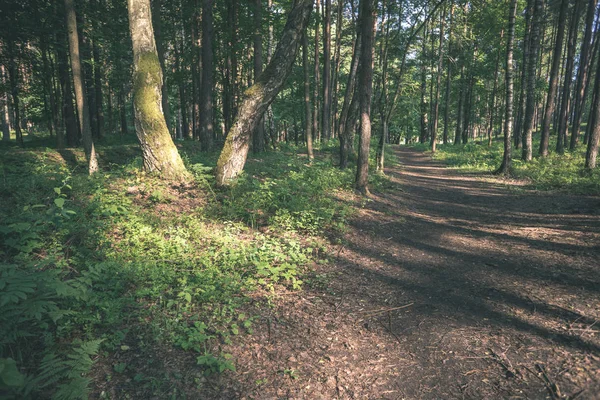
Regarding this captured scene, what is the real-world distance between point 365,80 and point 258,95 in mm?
3584

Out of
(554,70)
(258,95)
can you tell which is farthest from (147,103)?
(554,70)

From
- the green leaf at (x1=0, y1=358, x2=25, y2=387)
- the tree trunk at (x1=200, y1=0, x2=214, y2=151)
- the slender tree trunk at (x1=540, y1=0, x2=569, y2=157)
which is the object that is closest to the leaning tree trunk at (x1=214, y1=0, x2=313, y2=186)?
the green leaf at (x1=0, y1=358, x2=25, y2=387)

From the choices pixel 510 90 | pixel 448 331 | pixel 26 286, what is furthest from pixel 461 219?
pixel 510 90

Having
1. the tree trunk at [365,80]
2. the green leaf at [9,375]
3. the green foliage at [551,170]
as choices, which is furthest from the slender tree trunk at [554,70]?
the green leaf at [9,375]

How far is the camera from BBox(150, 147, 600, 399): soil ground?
2.88 metres

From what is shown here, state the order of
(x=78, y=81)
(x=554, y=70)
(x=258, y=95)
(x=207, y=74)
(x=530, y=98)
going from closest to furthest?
(x=258, y=95), (x=78, y=81), (x=207, y=74), (x=530, y=98), (x=554, y=70)

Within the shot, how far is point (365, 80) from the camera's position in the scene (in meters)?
9.42

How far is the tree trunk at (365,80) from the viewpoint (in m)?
9.26

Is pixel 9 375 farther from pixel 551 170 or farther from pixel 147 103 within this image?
pixel 551 170

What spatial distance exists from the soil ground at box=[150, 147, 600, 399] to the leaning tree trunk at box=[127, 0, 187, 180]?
4.65m

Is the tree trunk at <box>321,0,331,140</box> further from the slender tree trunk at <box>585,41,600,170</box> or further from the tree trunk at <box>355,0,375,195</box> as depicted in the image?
the slender tree trunk at <box>585,41,600,170</box>

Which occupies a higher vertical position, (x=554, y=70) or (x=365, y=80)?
(x=554, y=70)

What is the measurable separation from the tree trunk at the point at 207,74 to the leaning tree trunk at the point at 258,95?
272 inches

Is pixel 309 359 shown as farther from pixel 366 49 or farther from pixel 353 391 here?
pixel 366 49
